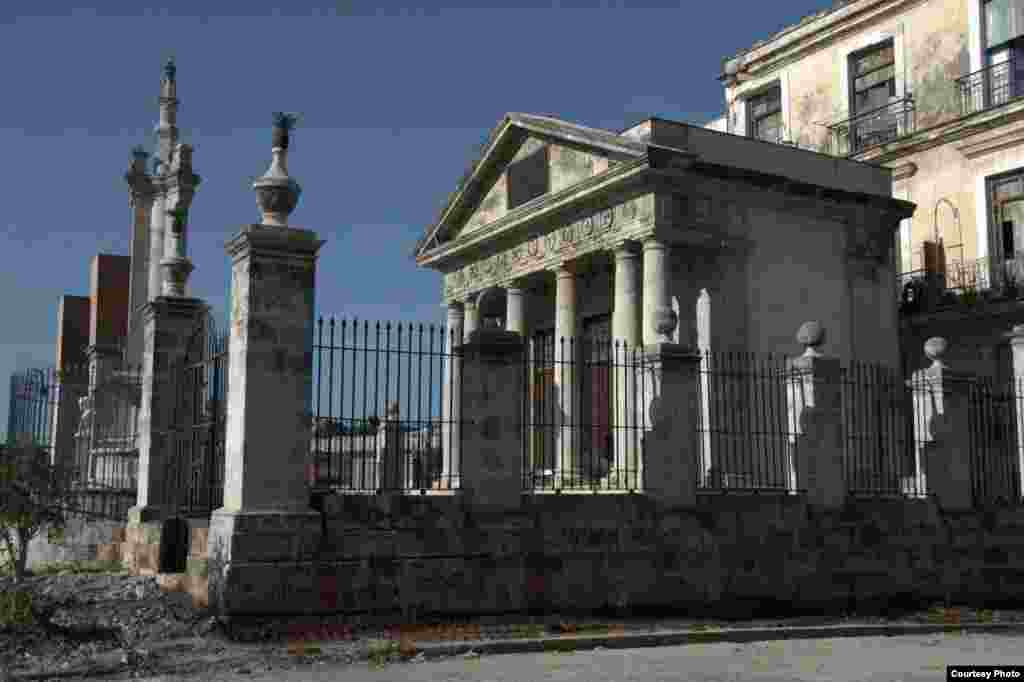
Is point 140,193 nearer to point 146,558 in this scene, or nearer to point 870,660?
point 146,558

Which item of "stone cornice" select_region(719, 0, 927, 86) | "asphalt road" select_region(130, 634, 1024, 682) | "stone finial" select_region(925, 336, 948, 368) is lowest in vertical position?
"asphalt road" select_region(130, 634, 1024, 682)

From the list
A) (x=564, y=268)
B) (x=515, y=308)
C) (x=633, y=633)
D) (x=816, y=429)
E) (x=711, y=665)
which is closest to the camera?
(x=711, y=665)

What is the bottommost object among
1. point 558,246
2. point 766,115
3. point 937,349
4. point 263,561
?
point 263,561

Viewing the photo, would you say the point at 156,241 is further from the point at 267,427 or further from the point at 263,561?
the point at 263,561

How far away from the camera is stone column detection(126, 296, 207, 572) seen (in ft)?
43.8

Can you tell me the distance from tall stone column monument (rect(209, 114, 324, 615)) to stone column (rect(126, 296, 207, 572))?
9.61 ft

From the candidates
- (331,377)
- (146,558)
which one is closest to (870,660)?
(331,377)

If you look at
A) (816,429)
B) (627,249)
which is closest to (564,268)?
(627,249)

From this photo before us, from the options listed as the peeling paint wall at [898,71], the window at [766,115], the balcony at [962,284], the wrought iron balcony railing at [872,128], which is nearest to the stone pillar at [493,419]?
the balcony at [962,284]

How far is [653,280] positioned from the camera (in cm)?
2033

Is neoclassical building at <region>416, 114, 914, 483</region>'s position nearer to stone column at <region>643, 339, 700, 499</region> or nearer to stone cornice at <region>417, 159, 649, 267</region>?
stone cornice at <region>417, 159, 649, 267</region>

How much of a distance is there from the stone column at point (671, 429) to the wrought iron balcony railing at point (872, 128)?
17.4m

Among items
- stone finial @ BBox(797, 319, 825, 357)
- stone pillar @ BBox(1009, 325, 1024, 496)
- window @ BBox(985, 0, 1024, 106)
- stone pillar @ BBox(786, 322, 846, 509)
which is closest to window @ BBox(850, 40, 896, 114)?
window @ BBox(985, 0, 1024, 106)

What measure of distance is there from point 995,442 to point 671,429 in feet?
19.7
